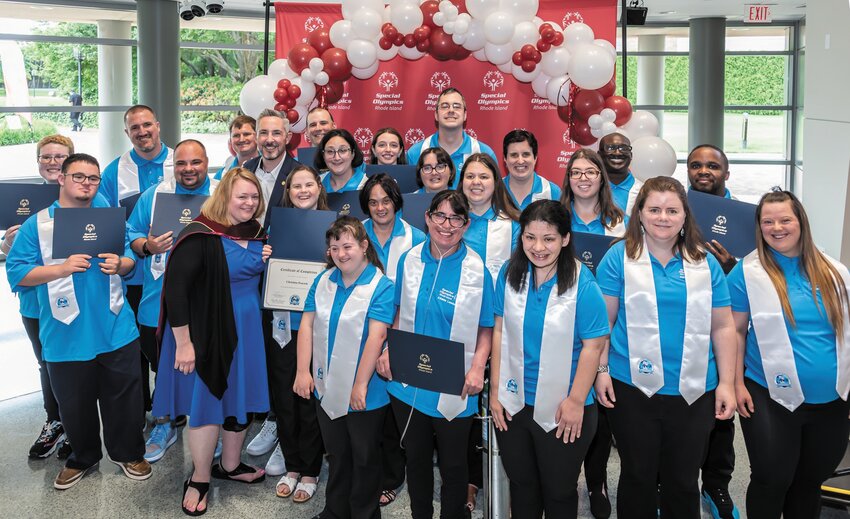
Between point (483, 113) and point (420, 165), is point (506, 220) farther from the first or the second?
point (483, 113)

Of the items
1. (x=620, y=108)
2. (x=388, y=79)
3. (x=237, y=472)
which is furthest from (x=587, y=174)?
(x=388, y=79)

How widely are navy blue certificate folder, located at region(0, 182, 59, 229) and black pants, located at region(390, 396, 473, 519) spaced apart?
243 cm

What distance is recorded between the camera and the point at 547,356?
2.70 m

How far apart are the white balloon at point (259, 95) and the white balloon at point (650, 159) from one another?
8.93 ft

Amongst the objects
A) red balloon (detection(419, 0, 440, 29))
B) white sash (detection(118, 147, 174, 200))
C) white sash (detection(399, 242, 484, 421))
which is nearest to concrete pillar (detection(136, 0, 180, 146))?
red balloon (detection(419, 0, 440, 29))

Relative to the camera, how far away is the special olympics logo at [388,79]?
22.0 feet

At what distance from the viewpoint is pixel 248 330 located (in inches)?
143

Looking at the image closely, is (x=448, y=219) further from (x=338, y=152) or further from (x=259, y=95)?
(x=259, y=95)

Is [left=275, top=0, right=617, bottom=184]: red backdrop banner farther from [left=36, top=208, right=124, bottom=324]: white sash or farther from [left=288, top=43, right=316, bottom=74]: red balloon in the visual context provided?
[left=36, top=208, right=124, bottom=324]: white sash

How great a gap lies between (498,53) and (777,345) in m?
3.34

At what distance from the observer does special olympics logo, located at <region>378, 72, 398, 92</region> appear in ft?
22.0

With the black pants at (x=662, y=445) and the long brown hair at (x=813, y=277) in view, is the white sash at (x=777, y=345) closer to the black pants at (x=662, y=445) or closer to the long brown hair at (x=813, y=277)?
the long brown hair at (x=813, y=277)

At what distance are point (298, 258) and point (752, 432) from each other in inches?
81.6

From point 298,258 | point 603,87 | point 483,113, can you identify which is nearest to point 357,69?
point 483,113
